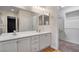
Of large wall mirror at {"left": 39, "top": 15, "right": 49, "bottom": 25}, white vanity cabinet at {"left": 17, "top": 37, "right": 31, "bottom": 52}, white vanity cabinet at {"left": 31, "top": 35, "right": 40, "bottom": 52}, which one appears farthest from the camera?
large wall mirror at {"left": 39, "top": 15, "right": 49, "bottom": 25}

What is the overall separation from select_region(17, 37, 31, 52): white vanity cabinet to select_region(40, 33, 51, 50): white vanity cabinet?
597 mm

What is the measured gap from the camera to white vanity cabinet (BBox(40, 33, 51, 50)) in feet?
7.48

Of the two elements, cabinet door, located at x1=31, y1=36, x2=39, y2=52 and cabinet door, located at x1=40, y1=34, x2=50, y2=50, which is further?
cabinet door, located at x1=40, y1=34, x2=50, y2=50

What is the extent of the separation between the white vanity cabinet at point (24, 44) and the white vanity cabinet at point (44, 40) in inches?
23.5

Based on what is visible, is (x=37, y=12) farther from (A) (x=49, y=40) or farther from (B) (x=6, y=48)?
(B) (x=6, y=48)

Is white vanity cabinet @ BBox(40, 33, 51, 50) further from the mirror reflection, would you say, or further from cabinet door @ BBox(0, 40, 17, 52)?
cabinet door @ BBox(0, 40, 17, 52)

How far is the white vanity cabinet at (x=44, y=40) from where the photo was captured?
89.8 inches

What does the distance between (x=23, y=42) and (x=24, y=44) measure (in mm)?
67

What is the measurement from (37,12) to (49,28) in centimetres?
78

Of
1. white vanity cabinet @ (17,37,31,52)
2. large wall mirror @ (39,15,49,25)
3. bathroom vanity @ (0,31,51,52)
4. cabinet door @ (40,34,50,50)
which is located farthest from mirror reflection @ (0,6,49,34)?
large wall mirror @ (39,15,49,25)

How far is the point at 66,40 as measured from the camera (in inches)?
74.6

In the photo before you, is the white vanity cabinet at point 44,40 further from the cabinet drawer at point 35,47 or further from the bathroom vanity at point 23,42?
the cabinet drawer at point 35,47

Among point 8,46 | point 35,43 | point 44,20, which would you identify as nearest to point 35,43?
point 35,43

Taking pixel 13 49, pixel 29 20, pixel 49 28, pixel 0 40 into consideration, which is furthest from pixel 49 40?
pixel 0 40
